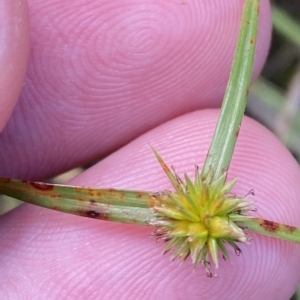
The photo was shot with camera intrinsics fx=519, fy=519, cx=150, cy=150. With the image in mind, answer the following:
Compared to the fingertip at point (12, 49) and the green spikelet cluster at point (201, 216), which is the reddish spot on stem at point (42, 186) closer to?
the fingertip at point (12, 49)

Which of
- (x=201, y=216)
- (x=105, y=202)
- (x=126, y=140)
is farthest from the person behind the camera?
(x=126, y=140)

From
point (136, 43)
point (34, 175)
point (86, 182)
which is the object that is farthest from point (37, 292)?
point (136, 43)

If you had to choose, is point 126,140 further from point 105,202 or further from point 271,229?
point 271,229

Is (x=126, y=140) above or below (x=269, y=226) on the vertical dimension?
above

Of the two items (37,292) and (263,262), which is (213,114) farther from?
(37,292)

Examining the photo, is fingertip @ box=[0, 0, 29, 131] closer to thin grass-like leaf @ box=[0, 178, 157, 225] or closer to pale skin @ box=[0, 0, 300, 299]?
pale skin @ box=[0, 0, 300, 299]

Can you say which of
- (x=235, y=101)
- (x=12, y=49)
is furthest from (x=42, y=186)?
(x=235, y=101)
